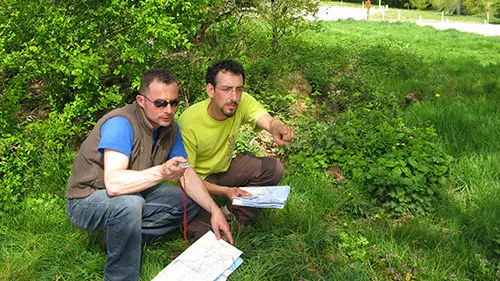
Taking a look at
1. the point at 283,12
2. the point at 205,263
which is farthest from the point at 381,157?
the point at 283,12

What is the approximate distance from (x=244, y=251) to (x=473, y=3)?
2108 inches

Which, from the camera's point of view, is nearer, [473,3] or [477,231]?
[477,231]

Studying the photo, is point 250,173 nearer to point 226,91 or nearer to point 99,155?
point 226,91

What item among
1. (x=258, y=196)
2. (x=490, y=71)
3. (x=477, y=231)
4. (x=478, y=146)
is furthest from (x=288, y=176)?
(x=490, y=71)

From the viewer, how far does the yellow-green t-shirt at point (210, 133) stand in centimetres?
347

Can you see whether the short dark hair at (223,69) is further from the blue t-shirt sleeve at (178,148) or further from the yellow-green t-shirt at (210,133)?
the blue t-shirt sleeve at (178,148)

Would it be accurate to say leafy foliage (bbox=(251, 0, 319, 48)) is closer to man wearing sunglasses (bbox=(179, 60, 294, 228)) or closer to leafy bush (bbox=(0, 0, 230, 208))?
leafy bush (bbox=(0, 0, 230, 208))

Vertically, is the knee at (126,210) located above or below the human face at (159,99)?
below

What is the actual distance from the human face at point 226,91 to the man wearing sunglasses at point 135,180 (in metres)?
0.42

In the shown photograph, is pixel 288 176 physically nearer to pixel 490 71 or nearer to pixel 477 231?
pixel 477 231

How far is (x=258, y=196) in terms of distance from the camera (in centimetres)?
328

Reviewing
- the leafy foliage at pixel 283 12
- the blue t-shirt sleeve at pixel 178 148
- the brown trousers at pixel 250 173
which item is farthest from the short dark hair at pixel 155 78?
the leafy foliage at pixel 283 12

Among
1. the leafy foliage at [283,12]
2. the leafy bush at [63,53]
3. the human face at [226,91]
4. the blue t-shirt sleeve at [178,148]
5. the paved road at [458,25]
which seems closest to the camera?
the blue t-shirt sleeve at [178,148]

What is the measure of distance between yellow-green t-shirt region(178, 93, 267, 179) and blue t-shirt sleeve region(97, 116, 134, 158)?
0.67 metres
